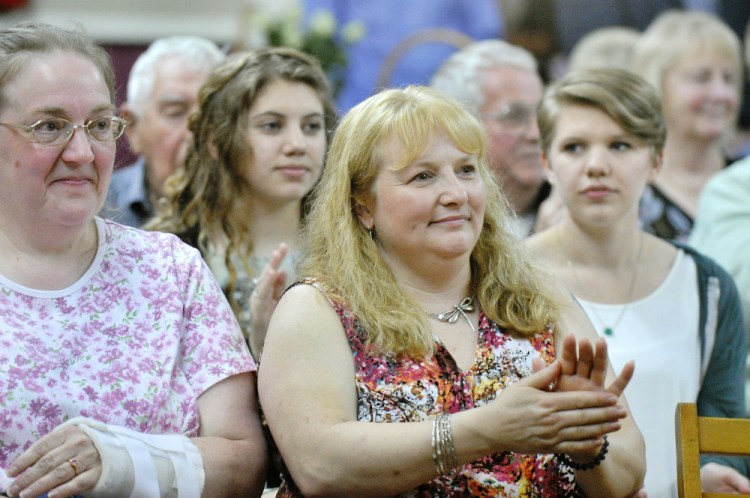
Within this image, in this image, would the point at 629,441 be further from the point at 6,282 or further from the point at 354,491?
the point at 6,282

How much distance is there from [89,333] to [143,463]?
0.30 metres

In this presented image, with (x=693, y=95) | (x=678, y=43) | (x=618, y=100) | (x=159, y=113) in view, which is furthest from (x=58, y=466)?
(x=678, y=43)

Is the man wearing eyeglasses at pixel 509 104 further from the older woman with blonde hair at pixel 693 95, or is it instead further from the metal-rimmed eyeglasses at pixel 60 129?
the metal-rimmed eyeglasses at pixel 60 129

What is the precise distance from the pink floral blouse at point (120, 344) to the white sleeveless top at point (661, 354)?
3.51 feet

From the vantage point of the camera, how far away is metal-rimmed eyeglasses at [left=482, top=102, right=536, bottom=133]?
4.34 metres

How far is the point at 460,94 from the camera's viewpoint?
4508mm

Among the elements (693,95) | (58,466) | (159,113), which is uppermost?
(693,95)

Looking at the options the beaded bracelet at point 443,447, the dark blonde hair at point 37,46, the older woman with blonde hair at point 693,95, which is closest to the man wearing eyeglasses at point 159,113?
the dark blonde hair at point 37,46

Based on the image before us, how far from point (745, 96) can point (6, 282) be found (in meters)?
3.84

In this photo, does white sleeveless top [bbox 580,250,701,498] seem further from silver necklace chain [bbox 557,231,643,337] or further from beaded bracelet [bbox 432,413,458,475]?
beaded bracelet [bbox 432,413,458,475]

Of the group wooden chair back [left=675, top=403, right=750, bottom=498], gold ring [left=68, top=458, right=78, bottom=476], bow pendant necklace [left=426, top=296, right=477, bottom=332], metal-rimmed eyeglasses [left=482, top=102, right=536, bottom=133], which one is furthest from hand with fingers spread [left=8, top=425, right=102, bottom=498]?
metal-rimmed eyeglasses [left=482, top=102, right=536, bottom=133]

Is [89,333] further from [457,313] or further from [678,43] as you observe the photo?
[678,43]

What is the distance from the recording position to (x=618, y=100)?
2.93 m

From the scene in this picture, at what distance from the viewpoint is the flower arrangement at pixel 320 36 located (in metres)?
5.18
